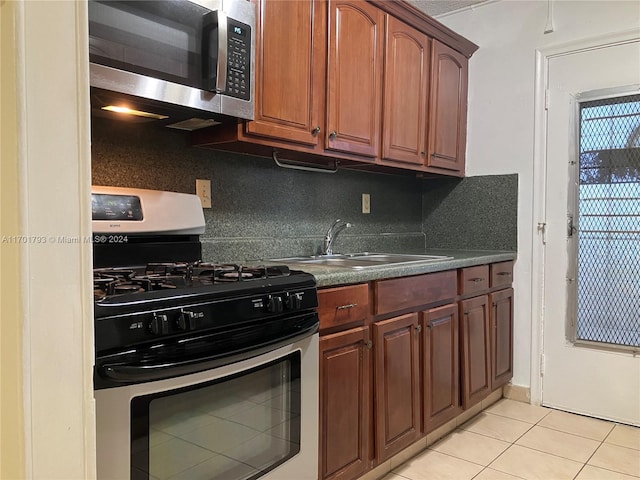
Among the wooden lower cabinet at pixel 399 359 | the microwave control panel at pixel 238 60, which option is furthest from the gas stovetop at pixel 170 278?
the microwave control panel at pixel 238 60

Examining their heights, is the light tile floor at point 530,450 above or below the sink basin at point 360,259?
below

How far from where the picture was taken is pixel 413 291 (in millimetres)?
2182

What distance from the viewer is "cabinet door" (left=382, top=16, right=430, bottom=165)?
2.53 m

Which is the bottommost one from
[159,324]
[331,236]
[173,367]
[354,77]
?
[173,367]

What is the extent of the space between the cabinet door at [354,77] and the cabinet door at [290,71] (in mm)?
76

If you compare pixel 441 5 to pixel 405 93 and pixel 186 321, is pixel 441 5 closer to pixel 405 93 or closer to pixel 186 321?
pixel 405 93

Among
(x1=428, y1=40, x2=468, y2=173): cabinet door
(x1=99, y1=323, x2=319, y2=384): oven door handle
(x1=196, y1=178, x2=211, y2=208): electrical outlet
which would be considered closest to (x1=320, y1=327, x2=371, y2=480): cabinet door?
(x1=99, y1=323, x2=319, y2=384): oven door handle

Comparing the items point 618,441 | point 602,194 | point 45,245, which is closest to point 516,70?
point 602,194

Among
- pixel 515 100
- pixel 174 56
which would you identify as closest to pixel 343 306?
pixel 174 56

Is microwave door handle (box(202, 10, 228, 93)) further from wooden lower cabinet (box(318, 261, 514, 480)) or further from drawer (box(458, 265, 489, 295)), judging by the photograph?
drawer (box(458, 265, 489, 295))

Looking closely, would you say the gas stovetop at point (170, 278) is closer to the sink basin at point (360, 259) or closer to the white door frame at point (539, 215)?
the sink basin at point (360, 259)

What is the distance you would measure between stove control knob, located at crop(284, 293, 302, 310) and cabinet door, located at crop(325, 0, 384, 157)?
877mm

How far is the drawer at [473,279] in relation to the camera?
2553 mm

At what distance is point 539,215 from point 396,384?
5.01ft
